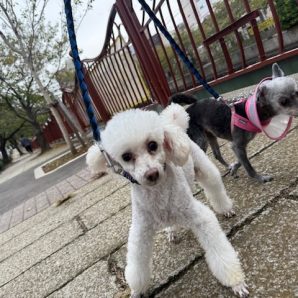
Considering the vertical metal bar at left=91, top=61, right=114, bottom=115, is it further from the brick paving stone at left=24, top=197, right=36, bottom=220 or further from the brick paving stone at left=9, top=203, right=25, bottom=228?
the brick paving stone at left=9, top=203, right=25, bottom=228

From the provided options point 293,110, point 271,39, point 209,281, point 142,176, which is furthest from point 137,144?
point 271,39

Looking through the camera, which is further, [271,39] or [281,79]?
[271,39]

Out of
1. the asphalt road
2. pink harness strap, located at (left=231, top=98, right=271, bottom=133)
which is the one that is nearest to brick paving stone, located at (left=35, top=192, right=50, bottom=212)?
the asphalt road

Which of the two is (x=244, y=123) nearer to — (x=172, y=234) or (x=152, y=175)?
(x=172, y=234)

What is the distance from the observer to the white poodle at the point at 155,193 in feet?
5.52

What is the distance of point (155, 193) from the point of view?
1.86 meters

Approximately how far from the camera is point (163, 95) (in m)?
5.24

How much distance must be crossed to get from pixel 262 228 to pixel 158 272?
26.3 inches

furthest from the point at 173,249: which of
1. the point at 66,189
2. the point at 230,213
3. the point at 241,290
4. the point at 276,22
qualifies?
the point at 66,189

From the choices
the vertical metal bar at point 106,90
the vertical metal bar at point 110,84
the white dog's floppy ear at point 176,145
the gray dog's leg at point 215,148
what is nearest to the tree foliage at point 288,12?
the vertical metal bar at point 106,90

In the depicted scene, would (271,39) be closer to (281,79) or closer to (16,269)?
(281,79)

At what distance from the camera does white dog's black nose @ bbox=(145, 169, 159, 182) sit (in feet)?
5.32

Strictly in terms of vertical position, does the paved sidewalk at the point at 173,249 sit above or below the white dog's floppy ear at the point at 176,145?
below

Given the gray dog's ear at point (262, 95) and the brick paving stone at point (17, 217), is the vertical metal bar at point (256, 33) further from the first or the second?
the brick paving stone at point (17, 217)
